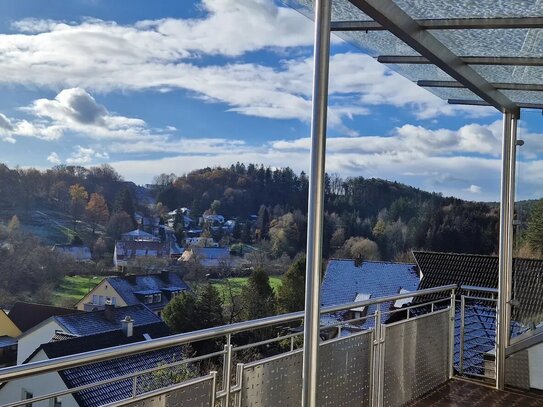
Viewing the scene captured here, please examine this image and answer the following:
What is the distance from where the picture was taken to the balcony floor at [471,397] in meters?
2.77

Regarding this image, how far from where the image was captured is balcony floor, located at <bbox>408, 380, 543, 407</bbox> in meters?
2.77

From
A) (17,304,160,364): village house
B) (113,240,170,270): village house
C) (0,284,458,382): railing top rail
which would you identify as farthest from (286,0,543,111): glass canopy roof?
(113,240,170,270): village house

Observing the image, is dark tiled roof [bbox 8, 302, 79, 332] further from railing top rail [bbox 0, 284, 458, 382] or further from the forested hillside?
railing top rail [bbox 0, 284, 458, 382]

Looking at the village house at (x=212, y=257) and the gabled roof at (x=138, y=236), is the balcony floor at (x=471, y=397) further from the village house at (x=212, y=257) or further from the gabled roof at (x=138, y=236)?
the gabled roof at (x=138, y=236)

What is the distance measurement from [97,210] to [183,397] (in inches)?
398

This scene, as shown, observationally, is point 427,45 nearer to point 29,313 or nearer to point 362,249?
point 362,249

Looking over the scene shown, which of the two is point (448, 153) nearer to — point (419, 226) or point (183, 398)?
point (419, 226)

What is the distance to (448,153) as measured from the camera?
760 inches

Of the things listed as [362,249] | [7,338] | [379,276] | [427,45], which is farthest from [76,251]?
[427,45]

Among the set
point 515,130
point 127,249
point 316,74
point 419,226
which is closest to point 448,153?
point 419,226

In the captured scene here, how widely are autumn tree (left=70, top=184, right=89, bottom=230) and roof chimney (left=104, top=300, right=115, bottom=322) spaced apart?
1.94 meters

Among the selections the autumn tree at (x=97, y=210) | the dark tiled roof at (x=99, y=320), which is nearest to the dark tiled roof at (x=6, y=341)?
the dark tiled roof at (x=99, y=320)

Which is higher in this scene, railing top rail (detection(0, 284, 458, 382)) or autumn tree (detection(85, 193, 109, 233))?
autumn tree (detection(85, 193, 109, 233))

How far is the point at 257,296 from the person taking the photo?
38.7 feet
